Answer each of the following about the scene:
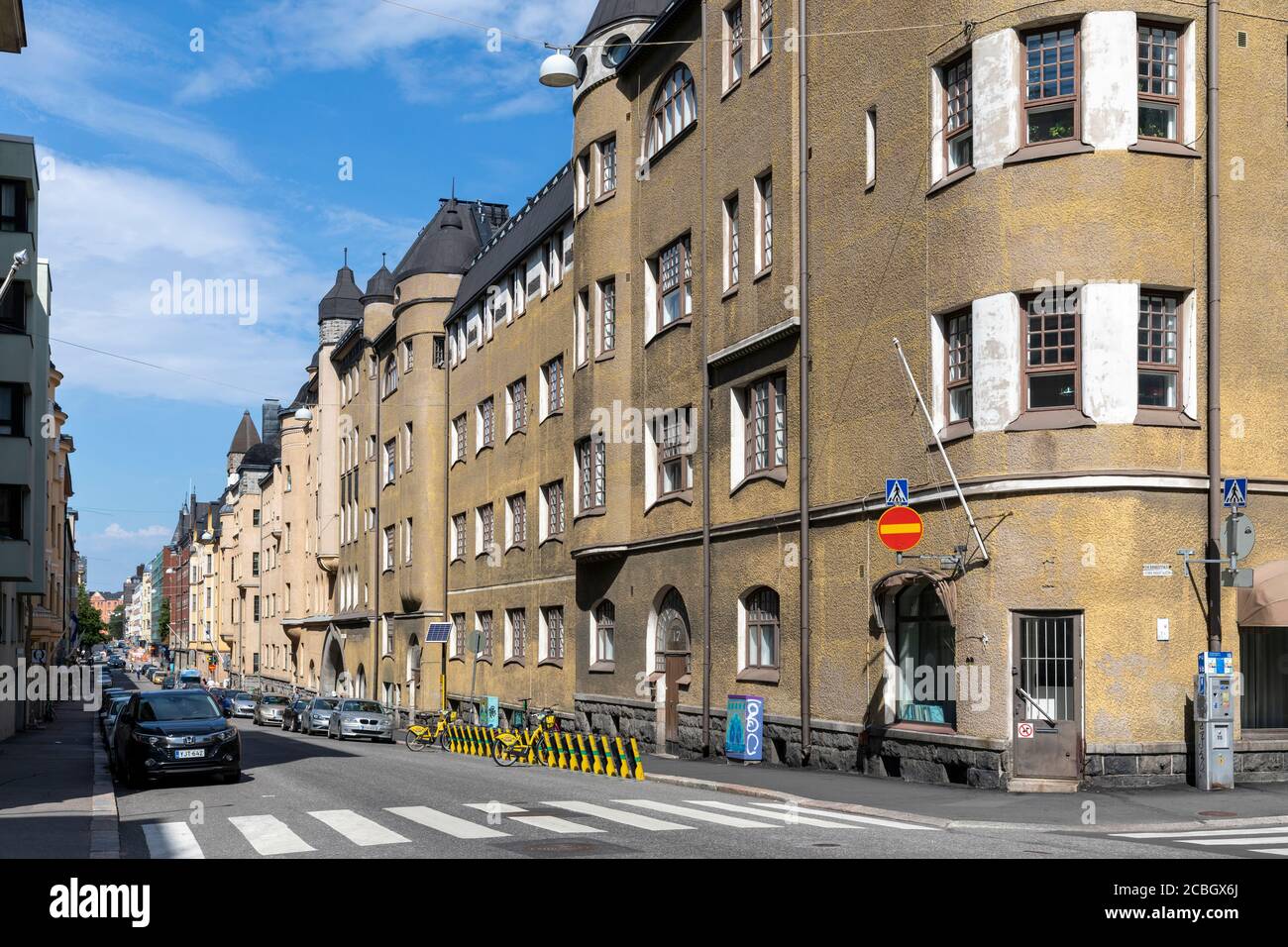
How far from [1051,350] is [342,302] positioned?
68.4 metres

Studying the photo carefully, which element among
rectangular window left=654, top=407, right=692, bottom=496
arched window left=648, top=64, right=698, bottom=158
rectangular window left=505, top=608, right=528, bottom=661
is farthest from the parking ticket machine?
rectangular window left=505, top=608, right=528, bottom=661

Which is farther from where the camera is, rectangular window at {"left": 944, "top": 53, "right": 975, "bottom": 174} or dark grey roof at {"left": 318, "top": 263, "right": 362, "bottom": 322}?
dark grey roof at {"left": 318, "top": 263, "right": 362, "bottom": 322}

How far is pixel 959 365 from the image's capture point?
2141 centimetres

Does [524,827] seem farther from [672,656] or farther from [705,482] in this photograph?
[672,656]

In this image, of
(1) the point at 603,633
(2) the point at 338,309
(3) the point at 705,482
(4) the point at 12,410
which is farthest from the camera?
(2) the point at 338,309

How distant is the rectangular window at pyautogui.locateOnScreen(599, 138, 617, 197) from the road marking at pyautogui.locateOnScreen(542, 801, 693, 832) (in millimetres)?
21135

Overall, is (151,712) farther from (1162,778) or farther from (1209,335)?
(1209,335)

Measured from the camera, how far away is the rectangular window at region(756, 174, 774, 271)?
89.4 ft

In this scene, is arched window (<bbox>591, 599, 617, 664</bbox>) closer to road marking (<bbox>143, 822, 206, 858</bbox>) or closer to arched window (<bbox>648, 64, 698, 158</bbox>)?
arched window (<bbox>648, 64, 698, 158</bbox>)

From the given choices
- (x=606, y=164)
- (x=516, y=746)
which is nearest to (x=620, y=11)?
(x=606, y=164)
